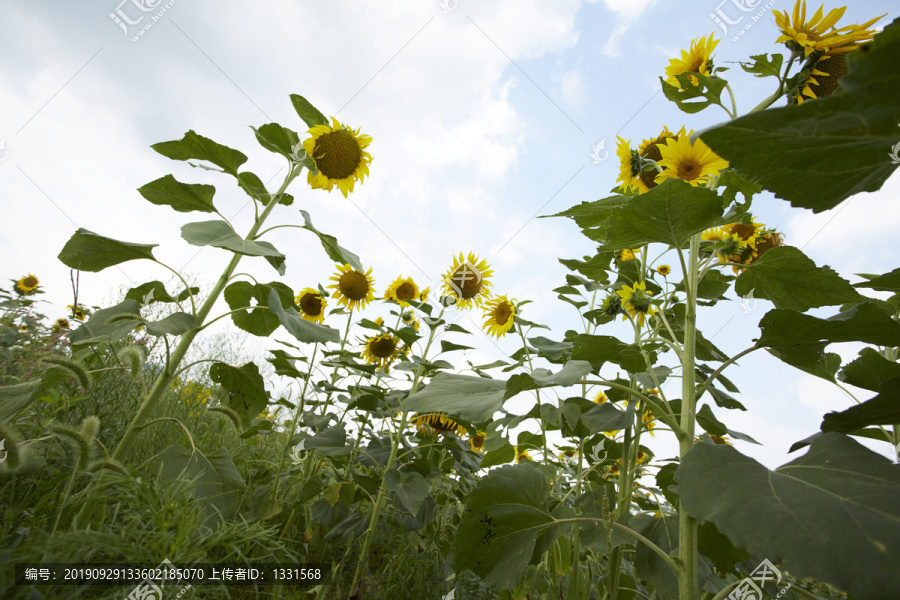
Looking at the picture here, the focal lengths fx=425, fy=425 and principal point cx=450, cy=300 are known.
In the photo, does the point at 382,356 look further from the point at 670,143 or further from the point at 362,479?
the point at 670,143

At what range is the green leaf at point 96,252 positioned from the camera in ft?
3.57

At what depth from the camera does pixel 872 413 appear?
66 cm

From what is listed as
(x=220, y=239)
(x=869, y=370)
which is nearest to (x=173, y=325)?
(x=220, y=239)

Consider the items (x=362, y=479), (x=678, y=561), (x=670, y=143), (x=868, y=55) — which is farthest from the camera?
(x=362, y=479)

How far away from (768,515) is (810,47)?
1.05 metres

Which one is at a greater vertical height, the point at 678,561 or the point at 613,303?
the point at 613,303

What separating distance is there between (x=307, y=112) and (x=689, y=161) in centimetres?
124

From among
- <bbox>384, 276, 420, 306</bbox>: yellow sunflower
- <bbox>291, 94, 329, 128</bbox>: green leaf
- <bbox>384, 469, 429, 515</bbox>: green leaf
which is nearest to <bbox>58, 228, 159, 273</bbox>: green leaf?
<bbox>291, 94, 329, 128</bbox>: green leaf

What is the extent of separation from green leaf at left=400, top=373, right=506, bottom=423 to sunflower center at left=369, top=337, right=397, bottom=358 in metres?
1.49

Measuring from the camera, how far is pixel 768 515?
1.67 ft

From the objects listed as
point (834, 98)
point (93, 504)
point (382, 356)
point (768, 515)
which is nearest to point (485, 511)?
point (768, 515)

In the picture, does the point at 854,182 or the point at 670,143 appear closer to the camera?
the point at 854,182

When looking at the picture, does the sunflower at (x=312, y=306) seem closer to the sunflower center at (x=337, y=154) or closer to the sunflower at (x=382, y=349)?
the sunflower at (x=382, y=349)

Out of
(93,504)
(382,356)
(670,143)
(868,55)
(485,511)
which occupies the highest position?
(670,143)
